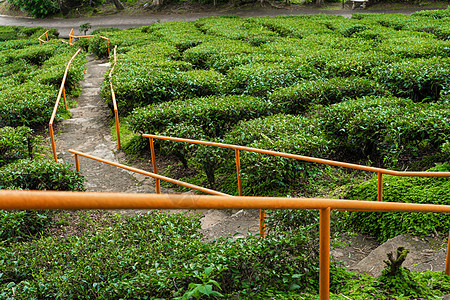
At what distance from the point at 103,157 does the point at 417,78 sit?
693 centimetres

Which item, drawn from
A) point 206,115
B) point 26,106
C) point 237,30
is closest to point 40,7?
point 237,30

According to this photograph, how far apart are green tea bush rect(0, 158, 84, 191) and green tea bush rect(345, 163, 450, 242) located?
440 cm

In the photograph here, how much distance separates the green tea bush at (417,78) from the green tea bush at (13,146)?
782 centimetres

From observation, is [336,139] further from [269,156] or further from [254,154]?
[254,154]

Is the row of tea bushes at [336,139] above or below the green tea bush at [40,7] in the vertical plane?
below

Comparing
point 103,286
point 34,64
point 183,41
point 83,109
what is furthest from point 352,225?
point 34,64

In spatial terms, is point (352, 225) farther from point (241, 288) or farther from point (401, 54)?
point (401, 54)

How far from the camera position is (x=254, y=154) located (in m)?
6.15

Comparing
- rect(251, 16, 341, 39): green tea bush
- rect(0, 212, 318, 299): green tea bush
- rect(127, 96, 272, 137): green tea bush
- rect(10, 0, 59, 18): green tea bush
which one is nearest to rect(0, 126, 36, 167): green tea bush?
rect(127, 96, 272, 137): green tea bush

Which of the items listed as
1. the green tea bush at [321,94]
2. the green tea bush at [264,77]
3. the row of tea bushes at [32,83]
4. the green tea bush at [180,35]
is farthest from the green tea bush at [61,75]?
the green tea bush at [321,94]

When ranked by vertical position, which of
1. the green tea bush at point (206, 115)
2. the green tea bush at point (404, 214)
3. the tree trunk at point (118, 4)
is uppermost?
the tree trunk at point (118, 4)

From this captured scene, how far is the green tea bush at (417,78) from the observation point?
8.09m

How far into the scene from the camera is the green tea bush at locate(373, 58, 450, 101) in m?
8.09

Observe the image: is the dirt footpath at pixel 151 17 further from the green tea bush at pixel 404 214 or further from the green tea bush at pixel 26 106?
the green tea bush at pixel 404 214
